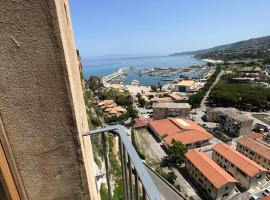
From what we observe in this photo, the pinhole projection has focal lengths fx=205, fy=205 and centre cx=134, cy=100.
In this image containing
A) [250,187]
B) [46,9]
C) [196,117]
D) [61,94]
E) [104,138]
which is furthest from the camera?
[196,117]

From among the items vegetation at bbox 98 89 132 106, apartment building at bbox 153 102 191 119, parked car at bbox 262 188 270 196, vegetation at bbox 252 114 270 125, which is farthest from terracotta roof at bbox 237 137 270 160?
vegetation at bbox 98 89 132 106

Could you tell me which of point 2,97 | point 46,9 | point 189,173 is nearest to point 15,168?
point 2,97

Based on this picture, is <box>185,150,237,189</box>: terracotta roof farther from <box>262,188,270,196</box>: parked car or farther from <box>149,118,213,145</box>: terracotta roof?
<box>149,118,213,145</box>: terracotta roof

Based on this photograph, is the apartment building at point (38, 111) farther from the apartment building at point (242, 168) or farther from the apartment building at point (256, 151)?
the apartment building at point (256, 151)

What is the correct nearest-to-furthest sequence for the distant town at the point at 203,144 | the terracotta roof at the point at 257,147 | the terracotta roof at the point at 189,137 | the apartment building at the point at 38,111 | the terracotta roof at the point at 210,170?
the apartment building at the point at 38,111, the terracotta roof at the point at 210,170, the distant town at the point at 203,144, the terracotta roof at the point at 257,147, the terracotta roof at the point at 189,137

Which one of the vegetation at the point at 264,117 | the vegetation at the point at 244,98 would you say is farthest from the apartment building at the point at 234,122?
the vegetation at the point at 244,98

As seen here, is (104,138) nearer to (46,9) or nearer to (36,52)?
(36,52)
